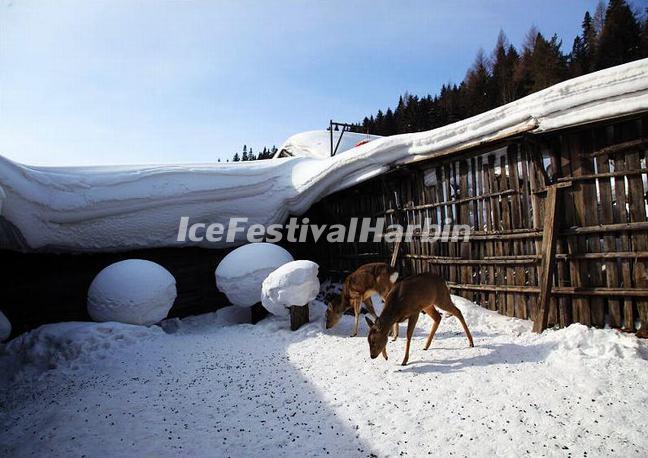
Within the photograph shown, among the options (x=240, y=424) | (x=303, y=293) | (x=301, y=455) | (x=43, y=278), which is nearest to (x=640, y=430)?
(x=301, y=455)

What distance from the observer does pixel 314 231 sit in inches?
433

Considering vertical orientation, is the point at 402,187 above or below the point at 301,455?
above

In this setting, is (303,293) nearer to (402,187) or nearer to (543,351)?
(402,187)

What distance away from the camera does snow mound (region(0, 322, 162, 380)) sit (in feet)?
18.1

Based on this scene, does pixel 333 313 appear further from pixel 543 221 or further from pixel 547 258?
pixel 543 221

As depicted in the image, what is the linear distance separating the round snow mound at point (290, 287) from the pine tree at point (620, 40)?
1021 inches

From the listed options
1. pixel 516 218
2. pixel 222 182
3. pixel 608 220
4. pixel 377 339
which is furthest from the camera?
pixel 222 182

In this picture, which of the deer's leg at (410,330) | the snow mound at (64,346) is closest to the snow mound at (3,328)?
the snow mound at (64,346)

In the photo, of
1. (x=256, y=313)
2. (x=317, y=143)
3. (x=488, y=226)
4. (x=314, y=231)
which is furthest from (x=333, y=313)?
(x=317, y=143)

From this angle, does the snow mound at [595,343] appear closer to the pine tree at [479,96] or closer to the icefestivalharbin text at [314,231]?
the icefestivalharbin text at [314,231]

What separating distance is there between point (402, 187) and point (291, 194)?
3287 mm

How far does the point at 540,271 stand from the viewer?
5.18 metres

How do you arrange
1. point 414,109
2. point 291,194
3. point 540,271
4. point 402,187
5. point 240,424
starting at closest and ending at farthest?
1. point 240,424
2. point 540,271
3. point 402,187
4. point 291,194
5. point 414,109

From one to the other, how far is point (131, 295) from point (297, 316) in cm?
308
